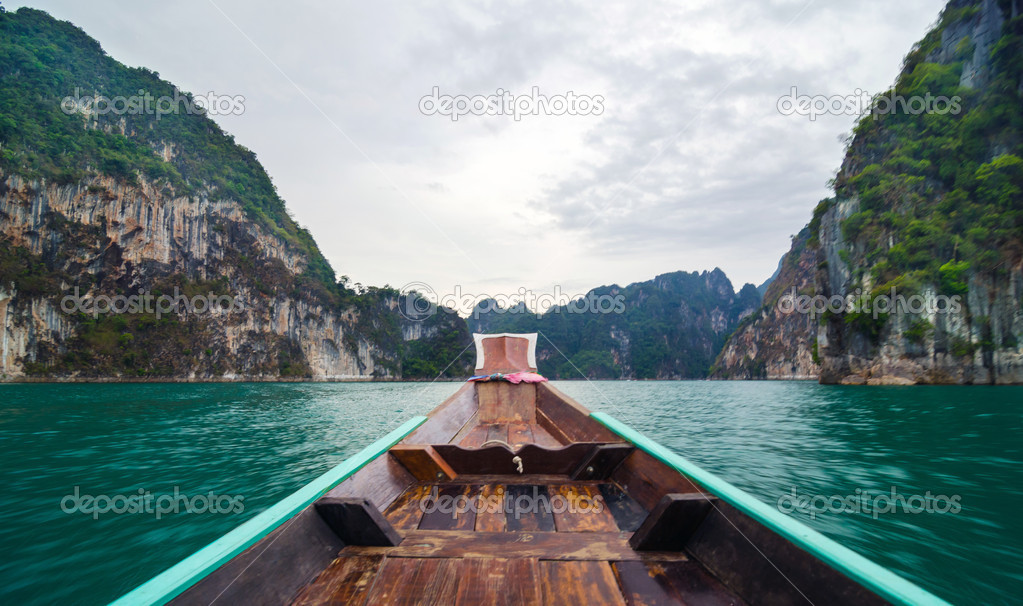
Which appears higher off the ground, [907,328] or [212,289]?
[212,289]

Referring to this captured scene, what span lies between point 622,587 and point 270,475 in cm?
684

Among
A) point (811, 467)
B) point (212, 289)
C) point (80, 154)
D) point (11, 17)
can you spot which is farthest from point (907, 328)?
point (11, 17)

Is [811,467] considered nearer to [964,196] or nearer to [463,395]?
[463,395]

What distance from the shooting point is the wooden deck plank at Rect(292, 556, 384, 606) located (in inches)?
70.3

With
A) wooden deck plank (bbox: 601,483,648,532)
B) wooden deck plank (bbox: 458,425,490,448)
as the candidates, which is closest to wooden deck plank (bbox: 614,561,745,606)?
wooden deck plank (bbox: 601,483,648,532)

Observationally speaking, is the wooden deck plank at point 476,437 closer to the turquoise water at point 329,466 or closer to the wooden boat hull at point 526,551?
the wooden boat hull at point 526,551

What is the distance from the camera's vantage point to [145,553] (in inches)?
149

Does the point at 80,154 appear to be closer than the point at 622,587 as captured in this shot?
No

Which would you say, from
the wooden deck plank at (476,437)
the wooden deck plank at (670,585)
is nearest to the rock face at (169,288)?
the wooden deck plank at (476,437)

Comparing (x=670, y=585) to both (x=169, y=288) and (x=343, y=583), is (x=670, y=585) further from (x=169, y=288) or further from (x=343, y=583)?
(x=169, y=288)

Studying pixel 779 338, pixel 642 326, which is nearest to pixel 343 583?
pixel 779 338

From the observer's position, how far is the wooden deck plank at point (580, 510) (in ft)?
8.46

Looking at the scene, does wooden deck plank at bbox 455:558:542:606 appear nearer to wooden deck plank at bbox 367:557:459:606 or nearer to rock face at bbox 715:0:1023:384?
wooden deck plank at bbox 367:557:459:606

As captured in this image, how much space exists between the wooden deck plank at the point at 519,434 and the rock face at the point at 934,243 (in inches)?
1469
